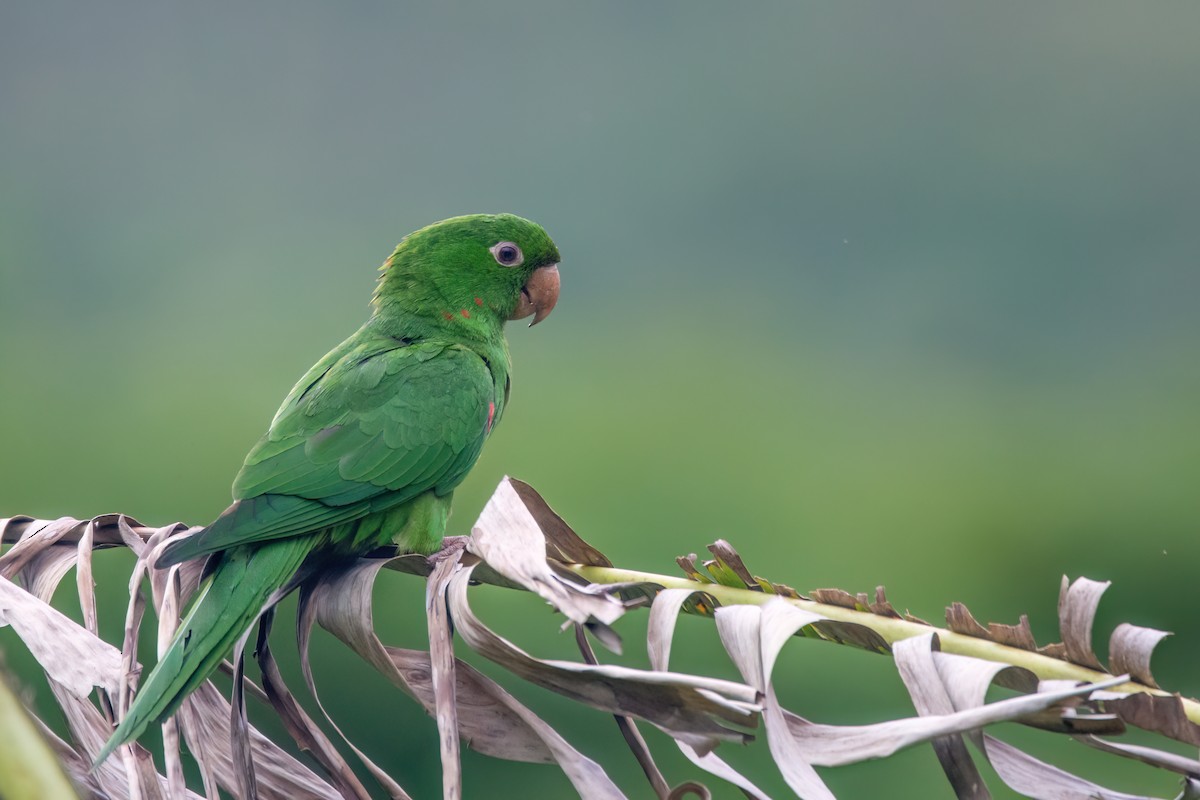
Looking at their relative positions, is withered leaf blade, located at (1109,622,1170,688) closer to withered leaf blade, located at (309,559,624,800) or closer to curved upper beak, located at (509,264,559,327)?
withered leaf blade, located at (309,559,624,800)

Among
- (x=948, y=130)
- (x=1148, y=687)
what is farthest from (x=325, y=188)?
(x=1148, y=687)

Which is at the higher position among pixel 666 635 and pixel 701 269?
pixel 701 269

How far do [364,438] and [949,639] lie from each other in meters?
0.96

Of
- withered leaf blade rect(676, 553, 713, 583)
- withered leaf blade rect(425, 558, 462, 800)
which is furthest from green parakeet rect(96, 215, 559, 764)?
withered leaf blade rect(676, 553, 713, 583)

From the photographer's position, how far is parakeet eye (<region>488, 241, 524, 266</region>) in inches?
81.2

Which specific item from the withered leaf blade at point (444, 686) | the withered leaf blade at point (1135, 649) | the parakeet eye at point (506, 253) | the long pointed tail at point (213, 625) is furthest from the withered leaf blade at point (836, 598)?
the parakeet eye at point (506, 253)

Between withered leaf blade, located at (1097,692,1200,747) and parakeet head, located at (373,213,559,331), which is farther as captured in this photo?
parakeet head, located at (373,213,559,331)

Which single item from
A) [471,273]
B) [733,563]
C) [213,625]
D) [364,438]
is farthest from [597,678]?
[471,273]

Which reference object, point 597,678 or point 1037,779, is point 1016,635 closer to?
point 1037,779

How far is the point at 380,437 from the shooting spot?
1.58 meters

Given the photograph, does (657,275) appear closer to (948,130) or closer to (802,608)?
(948,130)

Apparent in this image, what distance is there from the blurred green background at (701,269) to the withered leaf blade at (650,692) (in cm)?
190

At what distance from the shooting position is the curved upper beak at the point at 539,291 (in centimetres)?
214

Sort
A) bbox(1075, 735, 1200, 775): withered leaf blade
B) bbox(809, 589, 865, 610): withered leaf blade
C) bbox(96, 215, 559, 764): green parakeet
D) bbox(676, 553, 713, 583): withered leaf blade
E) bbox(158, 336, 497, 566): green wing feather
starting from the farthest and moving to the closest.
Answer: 1. bbox(158, 336, 497, 566): green wing feather
2. bbox(96, 215, 559, 764): green parakeet
3. bbox(676, 553, 713, 583): withered leaf blade
4. bbox(809, 589, 865, 610): withered leaf blade
5. bbox(1075, 735, 1200, 775): withered leaf blade
